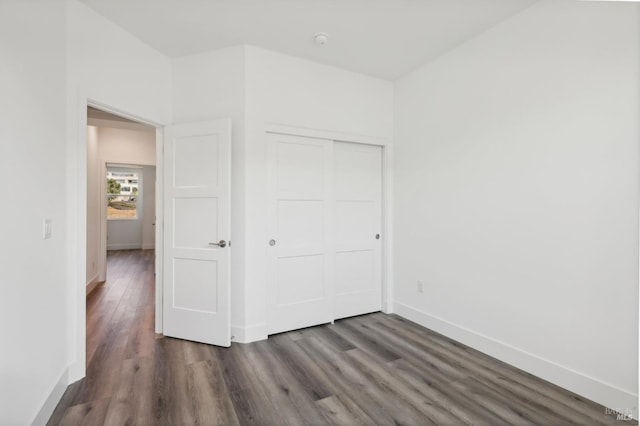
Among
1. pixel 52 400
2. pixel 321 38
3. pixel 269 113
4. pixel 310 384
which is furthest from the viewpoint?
pixel 269 113

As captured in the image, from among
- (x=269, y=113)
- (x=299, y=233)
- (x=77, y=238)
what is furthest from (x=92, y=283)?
(x=269, y=113)

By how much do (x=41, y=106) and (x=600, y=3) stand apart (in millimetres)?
3611

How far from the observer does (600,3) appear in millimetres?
2000

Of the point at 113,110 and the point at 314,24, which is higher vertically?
the point at 314,24

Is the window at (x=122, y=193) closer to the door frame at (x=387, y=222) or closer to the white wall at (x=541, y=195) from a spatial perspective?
the door frame at (x=387, y=222)

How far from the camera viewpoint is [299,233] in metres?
3.26

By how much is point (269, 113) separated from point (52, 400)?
8.95 feet

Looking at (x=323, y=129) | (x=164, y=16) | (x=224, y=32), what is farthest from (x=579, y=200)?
(x=164, y=16)

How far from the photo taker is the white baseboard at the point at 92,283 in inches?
174

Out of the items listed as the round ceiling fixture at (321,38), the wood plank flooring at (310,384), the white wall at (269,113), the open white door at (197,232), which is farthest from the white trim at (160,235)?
the round ceiling fixture at (321,38)

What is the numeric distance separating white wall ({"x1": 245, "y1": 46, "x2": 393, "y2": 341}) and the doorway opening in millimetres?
1074

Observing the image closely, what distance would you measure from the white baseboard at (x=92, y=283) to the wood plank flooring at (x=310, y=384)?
1.58 metres

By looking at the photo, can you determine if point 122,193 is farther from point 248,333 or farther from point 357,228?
point 357,228

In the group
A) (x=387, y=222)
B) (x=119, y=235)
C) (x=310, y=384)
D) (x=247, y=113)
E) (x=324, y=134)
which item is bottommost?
(x=310, y=384)
